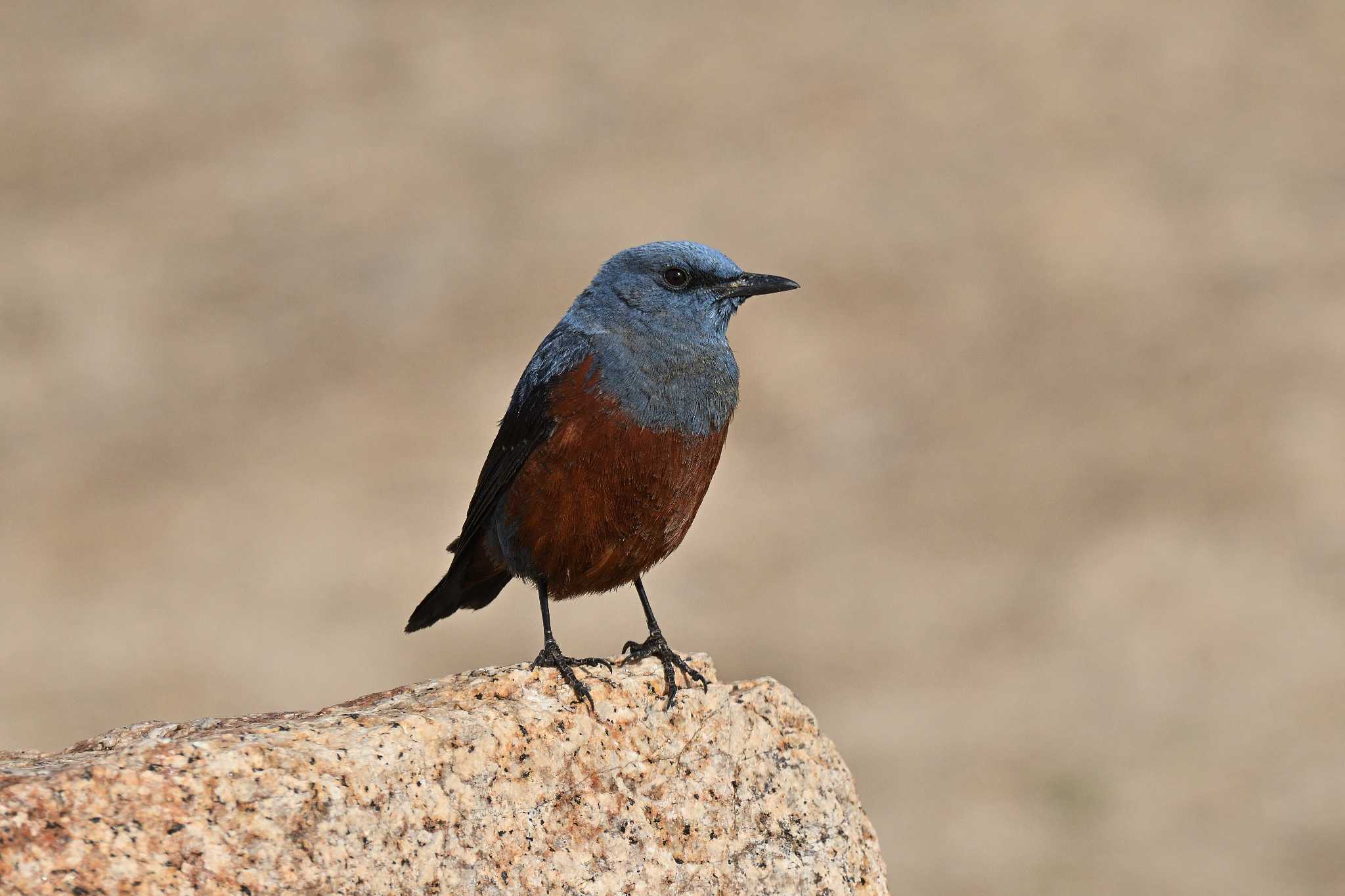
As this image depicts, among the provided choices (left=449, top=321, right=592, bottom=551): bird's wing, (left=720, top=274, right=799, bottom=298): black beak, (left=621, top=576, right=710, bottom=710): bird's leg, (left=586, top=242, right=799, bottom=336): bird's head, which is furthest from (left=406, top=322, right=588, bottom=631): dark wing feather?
(left=621, top=576, right=710, bottom=710): bird's leg

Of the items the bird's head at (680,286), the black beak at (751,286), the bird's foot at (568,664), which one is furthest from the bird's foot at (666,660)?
the black beak at (751,286)

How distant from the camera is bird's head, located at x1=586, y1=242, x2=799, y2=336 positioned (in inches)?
239

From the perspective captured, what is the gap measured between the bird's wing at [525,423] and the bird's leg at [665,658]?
2.69 ft

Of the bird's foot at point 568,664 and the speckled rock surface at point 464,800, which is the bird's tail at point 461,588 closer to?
the bird's foot at point 568,664

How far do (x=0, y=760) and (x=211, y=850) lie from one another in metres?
0.80

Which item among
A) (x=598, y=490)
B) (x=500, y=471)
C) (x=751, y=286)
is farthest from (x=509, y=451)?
(x=751, y=286)

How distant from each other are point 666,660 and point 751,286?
1.66 metres

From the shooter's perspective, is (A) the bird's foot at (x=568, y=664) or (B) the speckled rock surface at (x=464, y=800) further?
(A) the bird's foot at (x=568, y=664)

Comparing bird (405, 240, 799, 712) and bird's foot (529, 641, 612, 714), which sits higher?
bird (405, 240, 799, 712)

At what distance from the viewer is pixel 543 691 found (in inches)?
190

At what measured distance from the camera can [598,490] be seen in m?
5.69

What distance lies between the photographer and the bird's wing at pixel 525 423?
5906mm

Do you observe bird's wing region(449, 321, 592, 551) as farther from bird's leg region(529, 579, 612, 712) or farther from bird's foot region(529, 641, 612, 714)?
bird's foot region(529, 641, 612, 714)

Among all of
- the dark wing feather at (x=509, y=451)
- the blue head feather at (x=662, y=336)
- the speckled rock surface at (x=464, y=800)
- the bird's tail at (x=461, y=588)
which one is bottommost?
the speckled rock surface at (x=464, y=800)
